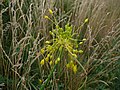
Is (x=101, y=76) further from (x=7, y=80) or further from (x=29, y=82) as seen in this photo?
(x=7, y=80)

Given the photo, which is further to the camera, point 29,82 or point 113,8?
point 113,8

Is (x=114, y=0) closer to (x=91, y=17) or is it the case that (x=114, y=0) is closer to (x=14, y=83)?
(x=91, y=17)

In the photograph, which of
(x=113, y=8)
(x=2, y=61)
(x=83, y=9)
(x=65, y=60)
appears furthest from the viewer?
(x=113, y=8)

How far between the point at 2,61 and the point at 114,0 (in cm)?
148

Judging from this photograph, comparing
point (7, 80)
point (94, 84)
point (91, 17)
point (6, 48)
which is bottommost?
point (94, 84)

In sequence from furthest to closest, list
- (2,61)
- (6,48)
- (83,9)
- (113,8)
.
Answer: (113,8), (83,9), (6,48), (2,61)

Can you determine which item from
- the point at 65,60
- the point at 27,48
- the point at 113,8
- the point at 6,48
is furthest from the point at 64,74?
the point at 113,8

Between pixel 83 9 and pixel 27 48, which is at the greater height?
pixel 83 9

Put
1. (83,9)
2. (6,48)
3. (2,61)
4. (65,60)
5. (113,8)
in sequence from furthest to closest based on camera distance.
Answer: (113,8), (83,9), (6,48), (2,61), (65,60)

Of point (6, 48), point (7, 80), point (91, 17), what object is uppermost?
point (91, 17)

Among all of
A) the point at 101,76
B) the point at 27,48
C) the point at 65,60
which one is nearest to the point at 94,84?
the point at 101,76

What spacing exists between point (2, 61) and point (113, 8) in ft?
4.58

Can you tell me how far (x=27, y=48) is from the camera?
208cm

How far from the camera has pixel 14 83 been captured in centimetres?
189
